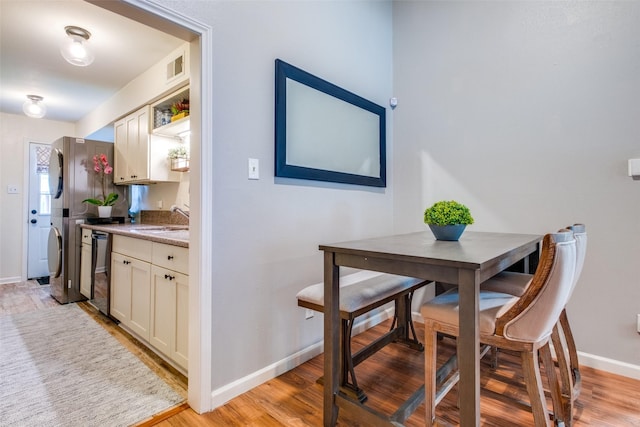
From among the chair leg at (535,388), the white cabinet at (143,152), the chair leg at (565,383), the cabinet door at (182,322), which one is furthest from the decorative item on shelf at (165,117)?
the chair leg at (565,383)

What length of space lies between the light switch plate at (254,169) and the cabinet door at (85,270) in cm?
245

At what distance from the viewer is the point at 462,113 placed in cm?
255

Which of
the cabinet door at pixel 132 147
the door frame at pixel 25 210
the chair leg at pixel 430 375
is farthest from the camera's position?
the door frame at pixel 25 210

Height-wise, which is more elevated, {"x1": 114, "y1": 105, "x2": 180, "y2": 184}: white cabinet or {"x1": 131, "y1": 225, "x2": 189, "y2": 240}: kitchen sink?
{"x1": 114, "y1": 105, "x2": 180, "y2": 184}: white cabinet

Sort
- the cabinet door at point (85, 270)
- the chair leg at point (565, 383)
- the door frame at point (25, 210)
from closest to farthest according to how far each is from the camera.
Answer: the chair leg at point (565, 383) → the cabinet door at point (85, 270) → the door frame at point (25, 210)

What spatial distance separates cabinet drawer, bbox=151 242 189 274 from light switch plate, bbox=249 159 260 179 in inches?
22.3

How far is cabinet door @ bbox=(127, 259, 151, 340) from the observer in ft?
7.16

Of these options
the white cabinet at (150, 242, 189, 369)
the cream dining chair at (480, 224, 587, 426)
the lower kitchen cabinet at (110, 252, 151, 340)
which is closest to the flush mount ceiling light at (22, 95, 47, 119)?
the lower kitchen cabinet at (110, 252, 151, 340)

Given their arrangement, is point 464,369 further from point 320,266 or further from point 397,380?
point 320,266

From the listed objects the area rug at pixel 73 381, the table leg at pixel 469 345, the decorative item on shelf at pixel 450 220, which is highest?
the decorative item on shelf at pixel 450 220

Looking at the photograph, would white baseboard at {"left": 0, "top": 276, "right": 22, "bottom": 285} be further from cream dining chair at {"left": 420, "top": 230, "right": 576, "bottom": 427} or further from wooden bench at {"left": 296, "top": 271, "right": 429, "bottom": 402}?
cream dining chair at {"left": 420, "top": 230, "right": 576, "bottom": 427}

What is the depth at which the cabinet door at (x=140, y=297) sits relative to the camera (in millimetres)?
2184

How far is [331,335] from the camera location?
1.44 metres

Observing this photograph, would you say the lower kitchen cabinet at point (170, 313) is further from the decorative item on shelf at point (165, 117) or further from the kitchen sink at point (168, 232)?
the decorative item on shelf at point (165, 117)
